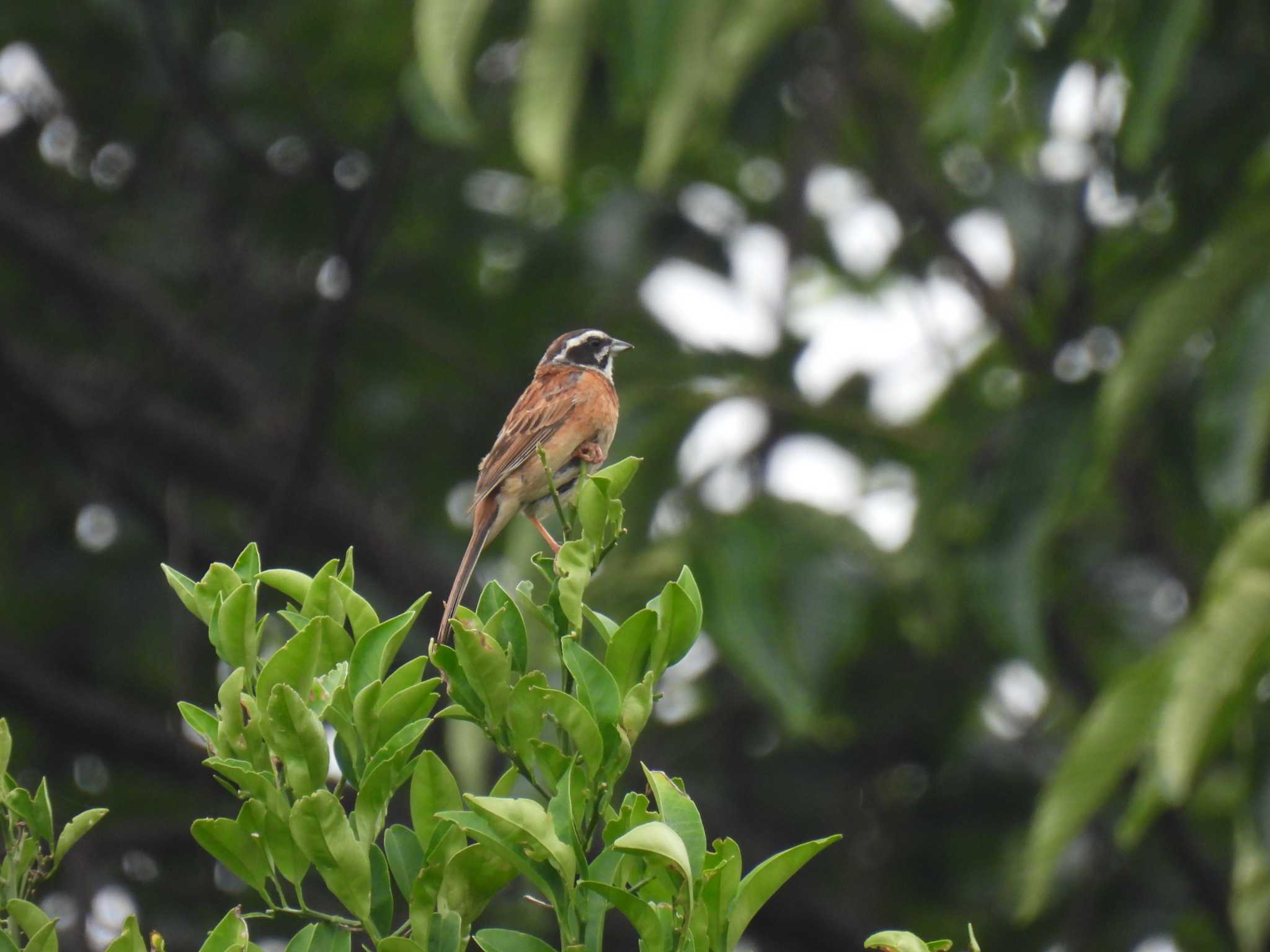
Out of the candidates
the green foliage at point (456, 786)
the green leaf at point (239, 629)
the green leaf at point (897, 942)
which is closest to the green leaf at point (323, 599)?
the green foliage at point (456, 786)

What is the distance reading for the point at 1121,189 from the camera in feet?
25.6

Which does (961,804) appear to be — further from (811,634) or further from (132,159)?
(132,159)

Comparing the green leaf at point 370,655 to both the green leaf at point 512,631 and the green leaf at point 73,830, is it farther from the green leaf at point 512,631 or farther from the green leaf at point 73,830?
the green leaf at point 73,830

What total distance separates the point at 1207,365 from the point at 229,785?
3.96 meters

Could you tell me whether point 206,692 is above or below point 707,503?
below

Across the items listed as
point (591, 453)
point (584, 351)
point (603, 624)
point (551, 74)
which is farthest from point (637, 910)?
point (584, 351)

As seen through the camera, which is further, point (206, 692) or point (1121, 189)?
point (206, 692)

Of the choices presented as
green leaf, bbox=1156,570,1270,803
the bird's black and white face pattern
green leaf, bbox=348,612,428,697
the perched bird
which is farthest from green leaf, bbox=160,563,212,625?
the bird's black and white face pattern

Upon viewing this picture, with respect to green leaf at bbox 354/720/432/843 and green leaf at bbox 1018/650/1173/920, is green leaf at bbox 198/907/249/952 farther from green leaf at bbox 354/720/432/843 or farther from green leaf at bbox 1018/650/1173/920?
green leaf at bbox 1018/650/1173/920

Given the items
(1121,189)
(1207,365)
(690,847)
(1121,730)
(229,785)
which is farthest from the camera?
(1121,189)

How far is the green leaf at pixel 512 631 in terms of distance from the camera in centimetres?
315

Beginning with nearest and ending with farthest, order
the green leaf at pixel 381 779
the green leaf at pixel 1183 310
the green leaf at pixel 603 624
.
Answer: the green leaf at pixel 381 779 → the green leaf at pixel 603 624 → the green leaf at pixel 1183 310

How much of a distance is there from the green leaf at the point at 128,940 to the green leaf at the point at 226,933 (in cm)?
12

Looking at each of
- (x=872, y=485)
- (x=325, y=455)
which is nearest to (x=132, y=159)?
(x=325, y=455)
